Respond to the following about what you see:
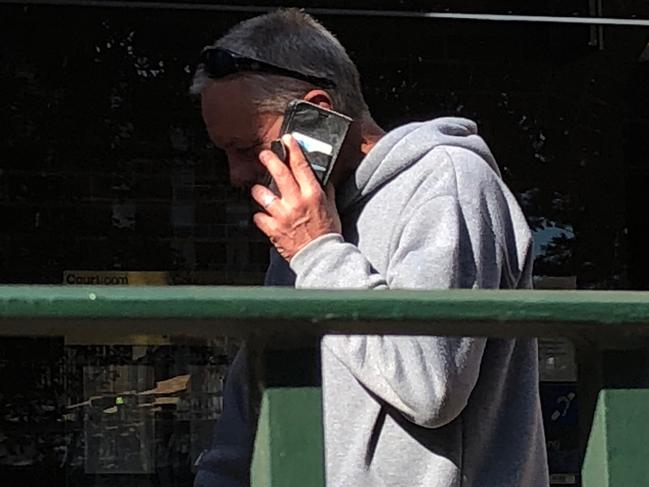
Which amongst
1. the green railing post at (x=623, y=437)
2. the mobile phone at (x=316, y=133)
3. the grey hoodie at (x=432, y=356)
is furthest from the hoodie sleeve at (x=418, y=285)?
the green railing post at (x=623, y=437)

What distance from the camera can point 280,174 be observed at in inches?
A: 77.4

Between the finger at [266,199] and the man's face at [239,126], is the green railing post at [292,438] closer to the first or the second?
the finger at [266,199]

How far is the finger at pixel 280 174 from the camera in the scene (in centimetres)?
194

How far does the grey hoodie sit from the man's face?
0.90 ft

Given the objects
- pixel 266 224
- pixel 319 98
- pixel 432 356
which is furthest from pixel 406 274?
pixel 319 98

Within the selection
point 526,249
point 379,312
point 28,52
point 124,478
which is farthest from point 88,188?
point 379,312

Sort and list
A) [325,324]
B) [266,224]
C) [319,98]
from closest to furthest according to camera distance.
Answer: [325,324] < [266,224] < [319,98]

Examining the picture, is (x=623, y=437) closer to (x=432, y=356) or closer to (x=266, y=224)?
(x=432, y=356)

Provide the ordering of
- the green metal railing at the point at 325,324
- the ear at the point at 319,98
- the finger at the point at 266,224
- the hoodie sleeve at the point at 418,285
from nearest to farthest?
the green metal railing at the point at 325,324 → the hoodie sleeve at the point at 418,285 → the finger at the point at 266,224 → the ear at the point at 319,98

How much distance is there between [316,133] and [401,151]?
→ 16cm

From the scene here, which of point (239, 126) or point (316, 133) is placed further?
point (239, 126)

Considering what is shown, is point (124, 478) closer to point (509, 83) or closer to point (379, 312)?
point (509, 83)

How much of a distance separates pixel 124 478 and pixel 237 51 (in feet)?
11.1

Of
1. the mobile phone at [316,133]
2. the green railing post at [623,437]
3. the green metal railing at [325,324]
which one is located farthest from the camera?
the mobile phone at [316,133]
